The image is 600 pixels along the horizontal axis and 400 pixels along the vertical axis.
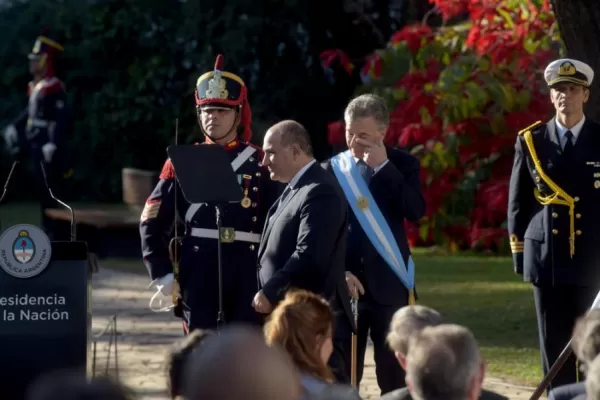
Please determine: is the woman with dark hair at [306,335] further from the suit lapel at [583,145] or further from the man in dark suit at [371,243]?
the suit lapel at [583,145]

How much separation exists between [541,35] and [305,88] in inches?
260

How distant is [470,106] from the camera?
15.3 metres

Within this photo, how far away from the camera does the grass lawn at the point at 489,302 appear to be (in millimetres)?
9648

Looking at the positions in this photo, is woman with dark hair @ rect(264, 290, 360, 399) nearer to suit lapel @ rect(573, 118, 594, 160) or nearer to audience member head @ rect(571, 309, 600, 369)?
audience member head @ rect(571, 309, 600, 369)

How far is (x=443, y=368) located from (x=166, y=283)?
2.94m

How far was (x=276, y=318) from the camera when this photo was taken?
4.99m

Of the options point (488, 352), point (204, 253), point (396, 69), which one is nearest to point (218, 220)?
point (204, 253)

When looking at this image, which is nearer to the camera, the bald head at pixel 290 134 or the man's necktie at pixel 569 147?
the bald head at pixel 290 134

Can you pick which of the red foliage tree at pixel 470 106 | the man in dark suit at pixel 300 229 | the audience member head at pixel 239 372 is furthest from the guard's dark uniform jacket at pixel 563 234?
the red foliage tree at pixel 470 106

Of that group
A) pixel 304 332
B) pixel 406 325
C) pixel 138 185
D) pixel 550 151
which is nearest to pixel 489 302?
pixel 550 151

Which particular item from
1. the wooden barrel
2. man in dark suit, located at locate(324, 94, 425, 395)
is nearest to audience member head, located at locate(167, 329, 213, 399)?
man in dark suit, located at locate(324, 94, 425, 395)

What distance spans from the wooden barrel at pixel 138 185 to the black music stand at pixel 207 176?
35.6 ft

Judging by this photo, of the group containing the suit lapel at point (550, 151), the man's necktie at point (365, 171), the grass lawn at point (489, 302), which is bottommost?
the grass lawn at point (489, 302)

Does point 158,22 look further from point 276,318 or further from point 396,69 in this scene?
point 276,318
